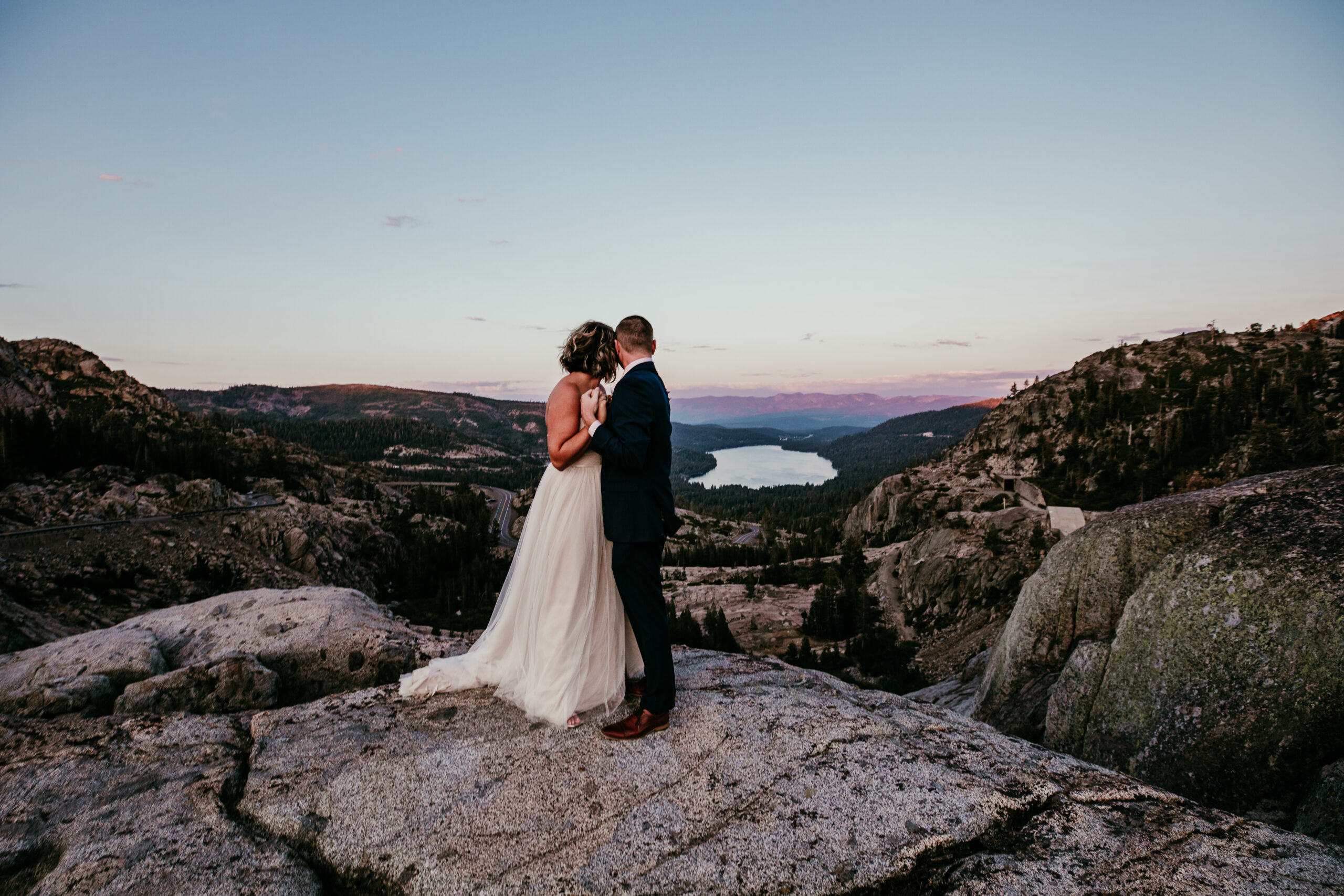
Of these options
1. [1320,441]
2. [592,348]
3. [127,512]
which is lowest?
[127,512]

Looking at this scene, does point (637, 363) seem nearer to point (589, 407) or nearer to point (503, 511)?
point (589, 407)

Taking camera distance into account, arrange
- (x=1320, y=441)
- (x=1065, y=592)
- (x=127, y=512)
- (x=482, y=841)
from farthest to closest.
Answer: (x=1320, y=441), (x=127, y=512), (x=1065, y=592), (x=482, y=841)

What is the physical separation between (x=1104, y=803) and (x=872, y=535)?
10075 centimetres

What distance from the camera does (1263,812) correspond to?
5551mm

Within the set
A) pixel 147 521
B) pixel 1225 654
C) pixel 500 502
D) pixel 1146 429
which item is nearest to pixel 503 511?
pixel 500 502

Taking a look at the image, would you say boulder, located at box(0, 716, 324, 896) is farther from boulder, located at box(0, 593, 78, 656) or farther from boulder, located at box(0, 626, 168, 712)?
boulder, located at box(0, 593, 78, 656)

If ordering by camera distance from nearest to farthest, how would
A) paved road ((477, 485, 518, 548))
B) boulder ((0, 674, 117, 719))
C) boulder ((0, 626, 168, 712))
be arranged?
boulder ((0, 674, 117, 719))
boulder ((0, 626, 168, 712))
paved road ((477, 485, 518, 548))

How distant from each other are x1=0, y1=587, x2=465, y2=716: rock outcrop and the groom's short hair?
629cm

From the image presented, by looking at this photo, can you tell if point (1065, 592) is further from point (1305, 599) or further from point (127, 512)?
point (127, 512)

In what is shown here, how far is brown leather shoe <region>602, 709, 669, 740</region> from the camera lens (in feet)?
19.0

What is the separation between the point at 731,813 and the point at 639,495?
2922mm

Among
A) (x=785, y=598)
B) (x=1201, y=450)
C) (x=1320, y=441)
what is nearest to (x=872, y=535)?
(x=785, y=598)

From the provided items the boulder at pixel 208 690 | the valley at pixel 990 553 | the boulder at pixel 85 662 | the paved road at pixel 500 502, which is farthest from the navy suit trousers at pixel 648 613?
the paved road at pixel 500 502

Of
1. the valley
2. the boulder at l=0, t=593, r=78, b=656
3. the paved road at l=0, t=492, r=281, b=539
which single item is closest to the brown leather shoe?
the valley
